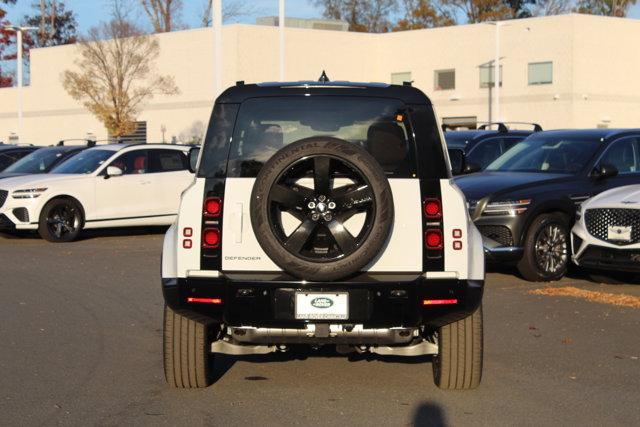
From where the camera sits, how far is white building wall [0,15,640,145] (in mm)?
50781

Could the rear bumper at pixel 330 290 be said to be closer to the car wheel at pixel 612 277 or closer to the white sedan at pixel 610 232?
the white sedan at pixel 610 232

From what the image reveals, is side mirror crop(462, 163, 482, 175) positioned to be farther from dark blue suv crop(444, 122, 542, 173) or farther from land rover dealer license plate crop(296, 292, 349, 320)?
dark blue suv crop(444, 122, 542, 173)

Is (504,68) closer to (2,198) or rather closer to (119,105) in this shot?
(119,105)

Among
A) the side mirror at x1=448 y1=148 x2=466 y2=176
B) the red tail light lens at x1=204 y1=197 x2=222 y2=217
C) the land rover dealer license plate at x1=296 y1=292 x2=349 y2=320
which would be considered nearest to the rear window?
the red tail light lens at x1=204 y1=197 x2=222 y2=217

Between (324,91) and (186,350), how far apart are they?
1.88 m

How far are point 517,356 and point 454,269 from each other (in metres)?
2.10

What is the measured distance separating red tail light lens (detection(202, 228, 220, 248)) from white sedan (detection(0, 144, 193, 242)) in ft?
38.8

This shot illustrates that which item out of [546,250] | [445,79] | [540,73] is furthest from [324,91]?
[445,79]

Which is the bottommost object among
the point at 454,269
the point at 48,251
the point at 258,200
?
the point at 48,251

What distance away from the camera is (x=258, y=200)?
641 centimetres

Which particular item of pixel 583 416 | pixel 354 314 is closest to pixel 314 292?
pixel 354 314

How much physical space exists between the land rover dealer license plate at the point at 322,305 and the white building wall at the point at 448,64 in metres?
45.3

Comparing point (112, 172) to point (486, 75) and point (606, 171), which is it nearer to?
point (606, 171)

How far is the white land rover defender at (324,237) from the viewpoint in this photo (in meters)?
6.43
